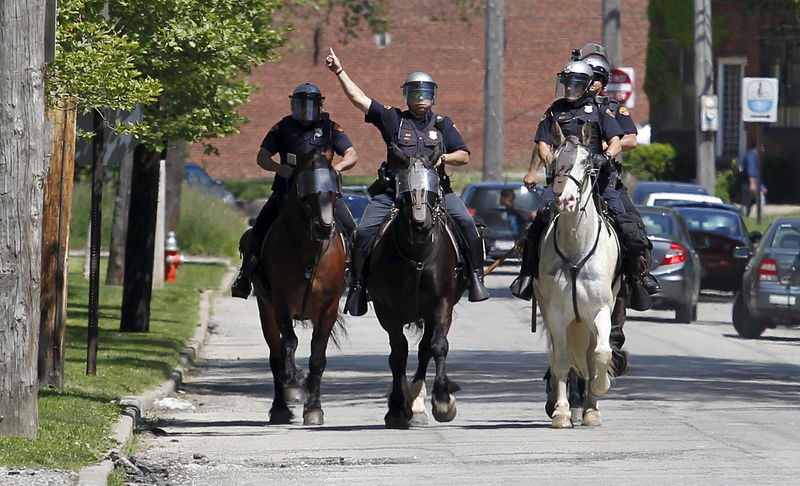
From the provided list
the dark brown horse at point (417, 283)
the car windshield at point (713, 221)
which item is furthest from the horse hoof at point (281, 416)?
→ the car windshield at point (713, 221)

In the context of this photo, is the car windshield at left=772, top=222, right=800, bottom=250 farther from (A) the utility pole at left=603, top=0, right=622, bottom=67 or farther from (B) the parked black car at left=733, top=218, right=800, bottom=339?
(A) the utility pole at left=603, top=0, right=622, bottom=67

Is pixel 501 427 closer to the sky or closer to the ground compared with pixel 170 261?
closer to the ground

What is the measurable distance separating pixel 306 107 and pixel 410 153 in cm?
98

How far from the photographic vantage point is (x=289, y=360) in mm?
13234

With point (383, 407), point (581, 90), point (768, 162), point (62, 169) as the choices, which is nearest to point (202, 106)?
point (62, 169)

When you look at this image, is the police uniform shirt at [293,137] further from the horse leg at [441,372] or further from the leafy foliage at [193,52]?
the leafy foliage at [193,52]

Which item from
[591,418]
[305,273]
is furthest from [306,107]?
[591,418]

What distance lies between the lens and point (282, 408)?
13.1 metres

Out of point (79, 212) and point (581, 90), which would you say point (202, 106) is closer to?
point (581, 90)

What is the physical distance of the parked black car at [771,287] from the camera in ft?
72.9

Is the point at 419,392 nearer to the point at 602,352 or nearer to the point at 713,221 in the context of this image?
the point at 602,352

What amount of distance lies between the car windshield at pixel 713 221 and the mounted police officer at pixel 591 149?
664 inches

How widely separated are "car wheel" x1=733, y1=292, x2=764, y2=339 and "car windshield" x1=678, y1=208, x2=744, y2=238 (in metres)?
6.57

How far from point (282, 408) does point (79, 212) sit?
24.6m
